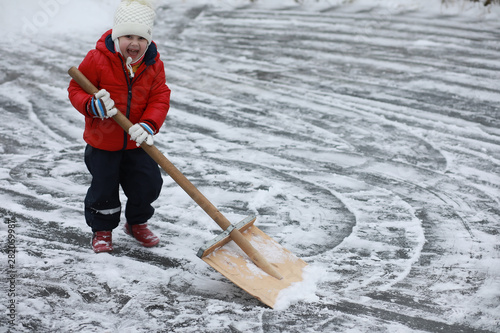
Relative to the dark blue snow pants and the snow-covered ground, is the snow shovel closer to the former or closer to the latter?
the snow-covered ground

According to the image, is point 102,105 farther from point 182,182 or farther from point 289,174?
point 289,174

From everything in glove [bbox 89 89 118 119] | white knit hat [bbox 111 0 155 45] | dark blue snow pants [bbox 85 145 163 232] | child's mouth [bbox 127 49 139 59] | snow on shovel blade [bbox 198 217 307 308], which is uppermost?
white knit hat [bbox 111 0 155 45]

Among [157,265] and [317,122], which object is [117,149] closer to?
[157,265]

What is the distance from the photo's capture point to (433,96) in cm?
532

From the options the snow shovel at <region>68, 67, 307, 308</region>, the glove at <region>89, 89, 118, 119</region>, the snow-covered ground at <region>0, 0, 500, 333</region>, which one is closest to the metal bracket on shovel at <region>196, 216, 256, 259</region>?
the snow shovel at <region>68, 67, 307, 308</region>

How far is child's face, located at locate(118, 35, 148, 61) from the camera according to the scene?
265cm

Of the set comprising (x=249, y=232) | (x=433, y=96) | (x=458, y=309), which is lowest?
(x=458, y=309)

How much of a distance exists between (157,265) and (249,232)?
53cm

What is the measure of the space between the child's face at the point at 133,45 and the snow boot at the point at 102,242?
3.25 ft

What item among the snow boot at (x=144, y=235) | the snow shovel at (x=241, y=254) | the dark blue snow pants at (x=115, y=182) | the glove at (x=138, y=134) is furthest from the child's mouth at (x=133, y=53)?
the snow boot at (x=144, y=235)

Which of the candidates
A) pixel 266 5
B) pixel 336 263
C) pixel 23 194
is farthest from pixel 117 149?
pixel 266 5

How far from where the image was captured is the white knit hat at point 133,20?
2625 mm

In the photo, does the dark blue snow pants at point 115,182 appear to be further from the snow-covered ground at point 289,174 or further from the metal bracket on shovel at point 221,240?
the metal bracket on shovel at point 221,240

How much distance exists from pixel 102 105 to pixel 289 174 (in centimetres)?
174
